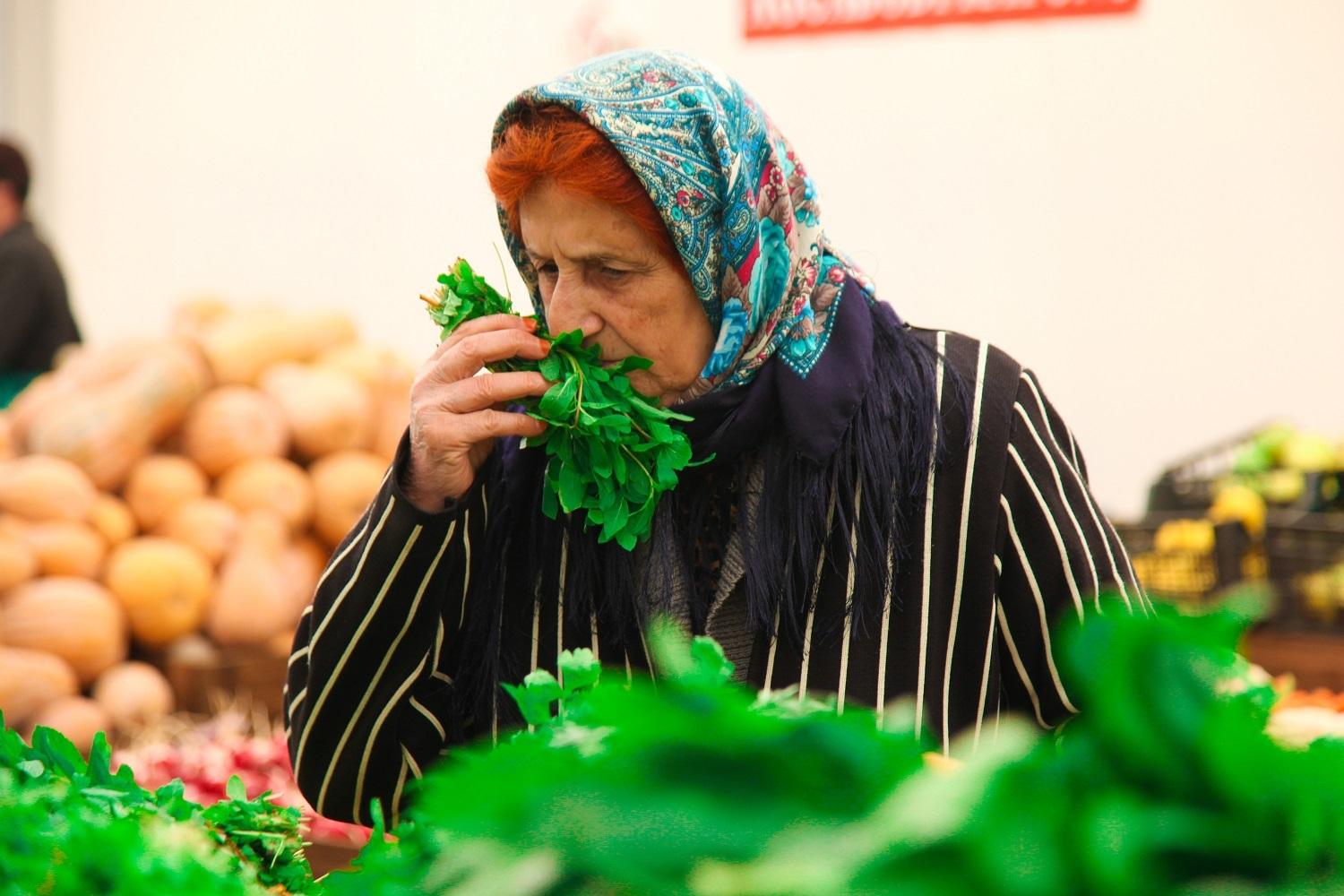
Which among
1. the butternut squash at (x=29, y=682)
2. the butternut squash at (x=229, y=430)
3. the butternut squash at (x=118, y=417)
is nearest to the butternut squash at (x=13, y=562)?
the butternut squash at (x=29, y=682)

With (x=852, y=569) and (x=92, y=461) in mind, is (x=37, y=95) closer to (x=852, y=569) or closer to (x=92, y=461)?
(x=92, y=461)

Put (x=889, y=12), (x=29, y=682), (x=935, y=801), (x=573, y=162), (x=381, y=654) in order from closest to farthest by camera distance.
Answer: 1. (x=935, y=801)
2. (x=573, y=162)
3. (x=381, y=654)
4. (x=29, y=682)
5. (x=889, y=12)

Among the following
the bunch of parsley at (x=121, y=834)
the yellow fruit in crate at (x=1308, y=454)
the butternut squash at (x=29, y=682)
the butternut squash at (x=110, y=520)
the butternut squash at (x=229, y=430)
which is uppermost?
the butternut squash at (x=229, y=430)

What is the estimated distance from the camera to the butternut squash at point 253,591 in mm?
3615

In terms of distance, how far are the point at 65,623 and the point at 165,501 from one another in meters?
0.44

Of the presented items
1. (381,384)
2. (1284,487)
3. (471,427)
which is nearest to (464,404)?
(471,427)

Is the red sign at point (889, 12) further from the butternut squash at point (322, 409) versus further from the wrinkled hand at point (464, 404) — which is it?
the wrinkled hand at point (464, 404)

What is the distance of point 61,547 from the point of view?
11.4 ft

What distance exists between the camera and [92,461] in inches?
142

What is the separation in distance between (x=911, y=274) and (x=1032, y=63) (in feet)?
2.85

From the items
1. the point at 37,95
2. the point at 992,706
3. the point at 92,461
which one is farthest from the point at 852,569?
the point at 37,95

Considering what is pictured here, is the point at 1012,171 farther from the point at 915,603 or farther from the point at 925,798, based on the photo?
the point at 925,798

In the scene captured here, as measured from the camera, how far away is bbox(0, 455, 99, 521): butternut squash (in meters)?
3.48

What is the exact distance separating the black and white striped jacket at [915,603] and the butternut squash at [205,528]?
2.07 m
